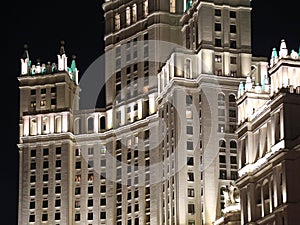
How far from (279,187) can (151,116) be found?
51967mm

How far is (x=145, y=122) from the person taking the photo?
470ft

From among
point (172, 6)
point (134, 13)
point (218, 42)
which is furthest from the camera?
point (134, 13)

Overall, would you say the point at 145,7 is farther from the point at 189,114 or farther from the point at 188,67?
the point at 189,114

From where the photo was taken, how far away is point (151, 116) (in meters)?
142

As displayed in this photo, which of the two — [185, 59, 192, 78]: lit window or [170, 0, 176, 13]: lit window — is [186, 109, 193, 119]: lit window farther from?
[170, 0, 176, 13]: lit window

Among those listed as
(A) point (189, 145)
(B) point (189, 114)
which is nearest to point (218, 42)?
(B) point (189, 114)

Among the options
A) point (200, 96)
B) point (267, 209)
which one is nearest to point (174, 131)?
point (200, 96)

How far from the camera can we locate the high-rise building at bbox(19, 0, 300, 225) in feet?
420

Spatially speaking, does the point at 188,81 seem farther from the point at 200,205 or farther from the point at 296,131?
the point at 296,131

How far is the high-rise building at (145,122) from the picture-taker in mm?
128000

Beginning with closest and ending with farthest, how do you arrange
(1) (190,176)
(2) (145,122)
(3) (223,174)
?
(3) (223,174) → (1) (190,176) → (2) (145,122)

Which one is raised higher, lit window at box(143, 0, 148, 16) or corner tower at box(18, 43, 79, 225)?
lit window at box(143, 0, 148, 16)

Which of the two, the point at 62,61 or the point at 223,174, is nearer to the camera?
the point at 223,174

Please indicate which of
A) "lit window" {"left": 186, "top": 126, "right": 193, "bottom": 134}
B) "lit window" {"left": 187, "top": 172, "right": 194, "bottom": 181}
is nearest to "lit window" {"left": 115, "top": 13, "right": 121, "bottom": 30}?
"lit window" {"left": 186, "top": 126, "right": 193, "bottom": 134}
